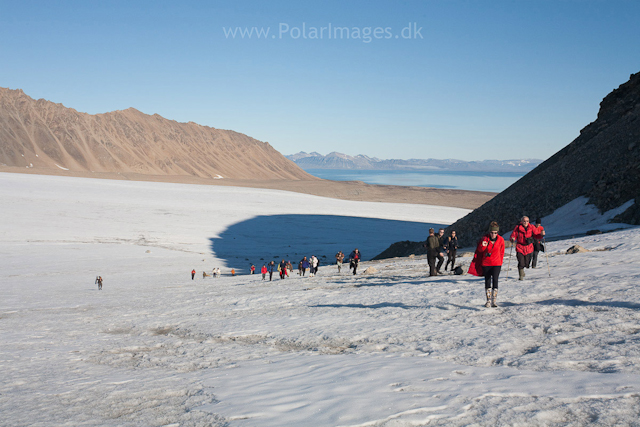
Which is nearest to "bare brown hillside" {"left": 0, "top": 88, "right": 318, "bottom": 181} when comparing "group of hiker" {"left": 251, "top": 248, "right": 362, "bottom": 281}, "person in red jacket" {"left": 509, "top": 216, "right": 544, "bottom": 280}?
"group of hiker" {"left": 251, "top": 248, "right": 362, "bottom": 281}

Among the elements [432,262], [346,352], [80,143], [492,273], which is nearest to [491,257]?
[492,273]

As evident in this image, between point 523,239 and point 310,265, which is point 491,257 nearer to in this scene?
point 523,239

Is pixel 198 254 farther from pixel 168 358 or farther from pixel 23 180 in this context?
pixel 23 180

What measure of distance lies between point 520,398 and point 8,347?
861 centimetres

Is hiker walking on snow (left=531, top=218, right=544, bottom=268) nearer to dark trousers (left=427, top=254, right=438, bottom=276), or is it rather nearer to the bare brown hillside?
dark trousers (left=427, top=254, right=438, bottom=276)

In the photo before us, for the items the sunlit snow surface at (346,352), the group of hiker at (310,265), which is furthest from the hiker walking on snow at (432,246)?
the group of hiker at (310,265)

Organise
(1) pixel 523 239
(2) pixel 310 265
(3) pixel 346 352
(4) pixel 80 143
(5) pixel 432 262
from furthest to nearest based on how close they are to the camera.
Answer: (4) pixel 80 143
(2) pixel 310 265
(5) pixel 432 262
(1) pixel 523 239
(3) pixel 346 352

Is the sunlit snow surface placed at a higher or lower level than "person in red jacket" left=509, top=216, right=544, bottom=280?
lower

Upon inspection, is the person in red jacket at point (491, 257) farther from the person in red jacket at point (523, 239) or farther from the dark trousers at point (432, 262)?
the dark trousers at point (432, 262)

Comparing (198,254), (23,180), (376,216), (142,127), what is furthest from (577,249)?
(142,127)

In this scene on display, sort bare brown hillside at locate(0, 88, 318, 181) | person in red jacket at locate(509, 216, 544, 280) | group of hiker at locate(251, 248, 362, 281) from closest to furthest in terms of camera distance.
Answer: person in red jacket at locate(509, 216, 544, 280) < group of hiker at locate(251, 248, 362, 281) < bare brown hillside at locate(0, 88, 318, 181)

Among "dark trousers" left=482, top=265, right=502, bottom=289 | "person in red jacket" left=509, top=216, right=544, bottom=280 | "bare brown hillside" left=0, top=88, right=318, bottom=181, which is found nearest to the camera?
"dark trousers" left=482, top=265, right=502, bottom=289

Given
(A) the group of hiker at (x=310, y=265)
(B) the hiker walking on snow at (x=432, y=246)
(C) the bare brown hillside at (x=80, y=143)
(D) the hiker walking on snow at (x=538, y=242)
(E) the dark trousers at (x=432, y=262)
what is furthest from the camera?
(C) the bare brown hillside at (x=80, y=143)

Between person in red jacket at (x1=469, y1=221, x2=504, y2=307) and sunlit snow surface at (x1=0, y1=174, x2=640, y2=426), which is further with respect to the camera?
person in red jacket at (x1=469, y1=221, x2=504, y2=307)
